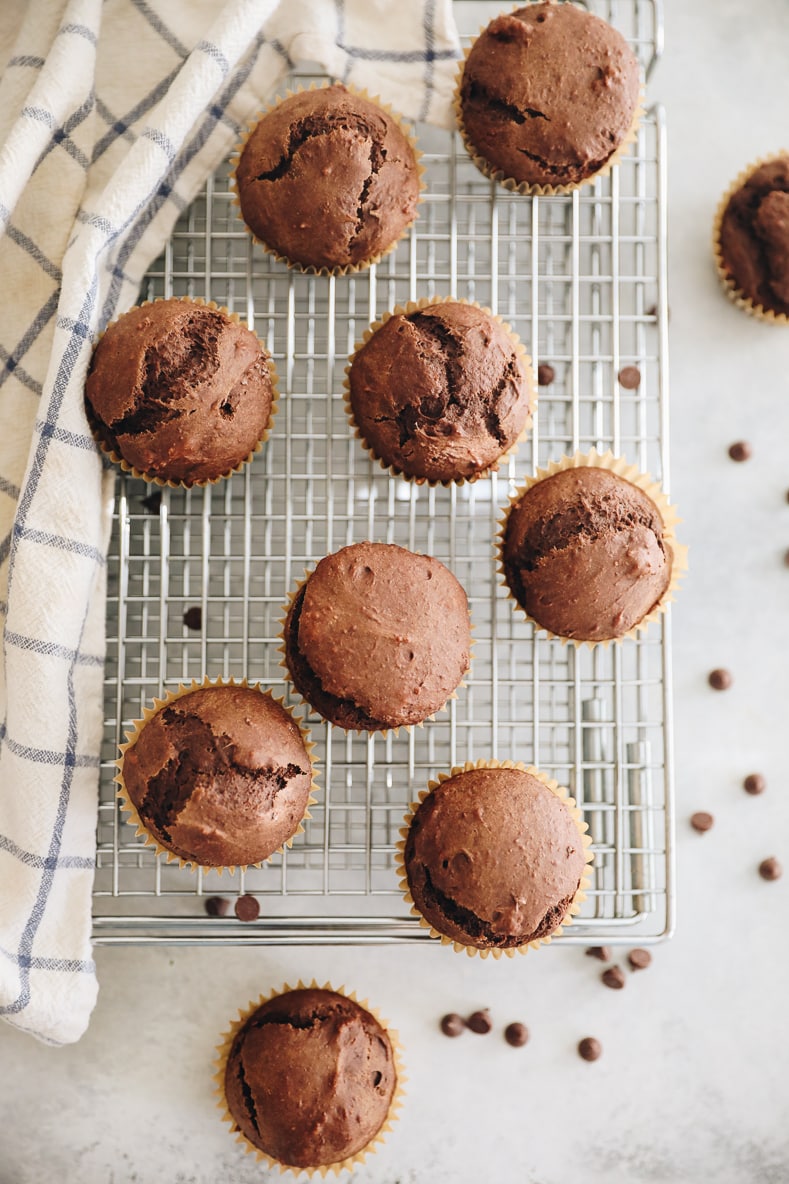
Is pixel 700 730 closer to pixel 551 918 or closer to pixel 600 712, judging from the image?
pixel 600 712

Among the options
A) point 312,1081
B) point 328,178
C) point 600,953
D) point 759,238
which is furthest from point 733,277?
point 312,1081

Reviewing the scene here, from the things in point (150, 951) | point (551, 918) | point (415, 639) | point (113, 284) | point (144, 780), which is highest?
point (113, 284)

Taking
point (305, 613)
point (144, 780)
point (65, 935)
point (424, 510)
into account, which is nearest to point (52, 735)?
point (144, 780)

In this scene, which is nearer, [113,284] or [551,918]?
[551,918]

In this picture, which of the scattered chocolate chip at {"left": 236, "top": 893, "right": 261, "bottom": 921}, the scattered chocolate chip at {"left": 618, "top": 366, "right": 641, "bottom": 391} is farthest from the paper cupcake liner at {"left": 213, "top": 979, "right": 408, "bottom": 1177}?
the scattered chocolate chip at {"left": 618, "top": 366, "right": 641, "bottom": 391}

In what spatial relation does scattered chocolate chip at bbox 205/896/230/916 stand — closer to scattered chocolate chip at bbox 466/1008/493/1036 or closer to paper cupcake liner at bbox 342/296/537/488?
scattered chocolate chip at bbox 466/1008/493/1036

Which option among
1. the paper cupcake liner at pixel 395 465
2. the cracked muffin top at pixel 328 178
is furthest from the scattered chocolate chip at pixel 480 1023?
the cracked muffin top at pixel 328 178

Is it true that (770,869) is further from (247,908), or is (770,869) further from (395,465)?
(395,465)

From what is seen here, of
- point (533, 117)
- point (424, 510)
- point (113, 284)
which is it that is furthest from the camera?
point (424, 510)
